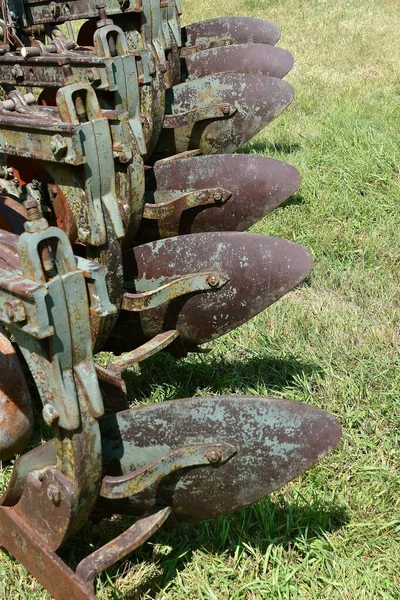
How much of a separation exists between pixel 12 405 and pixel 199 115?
2.01 meters

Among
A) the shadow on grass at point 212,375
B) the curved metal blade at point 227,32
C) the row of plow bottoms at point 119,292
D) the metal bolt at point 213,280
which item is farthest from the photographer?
the curved metal blade at point 227,32

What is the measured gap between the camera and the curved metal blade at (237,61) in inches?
178

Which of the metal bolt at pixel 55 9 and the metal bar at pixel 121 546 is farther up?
the metal bolt at pixel 55 9

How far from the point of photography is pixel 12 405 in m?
2.36

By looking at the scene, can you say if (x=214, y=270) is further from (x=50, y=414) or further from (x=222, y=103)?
(x=222, y=103)

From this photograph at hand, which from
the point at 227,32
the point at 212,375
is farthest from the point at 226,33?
the point at 212,375


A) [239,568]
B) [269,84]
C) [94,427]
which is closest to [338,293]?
[269,84]

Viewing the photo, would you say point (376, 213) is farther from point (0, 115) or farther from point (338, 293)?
point (0, 115)

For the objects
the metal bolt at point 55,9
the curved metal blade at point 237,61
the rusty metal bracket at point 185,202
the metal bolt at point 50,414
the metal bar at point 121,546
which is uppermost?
the metal bolt at point 55,9

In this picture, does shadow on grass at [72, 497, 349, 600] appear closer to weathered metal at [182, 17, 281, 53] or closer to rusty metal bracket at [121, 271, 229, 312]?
rusty metal bracket at [121, 271, 229, 312]

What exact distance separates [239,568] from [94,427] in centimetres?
69

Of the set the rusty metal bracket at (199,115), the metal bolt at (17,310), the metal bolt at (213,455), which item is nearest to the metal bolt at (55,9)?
the rusty metal bracket at (199,115)

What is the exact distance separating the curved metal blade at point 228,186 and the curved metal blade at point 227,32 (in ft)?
7.26

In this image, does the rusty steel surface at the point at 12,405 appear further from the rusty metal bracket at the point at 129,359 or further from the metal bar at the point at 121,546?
the metal bar at the point at 121,546
